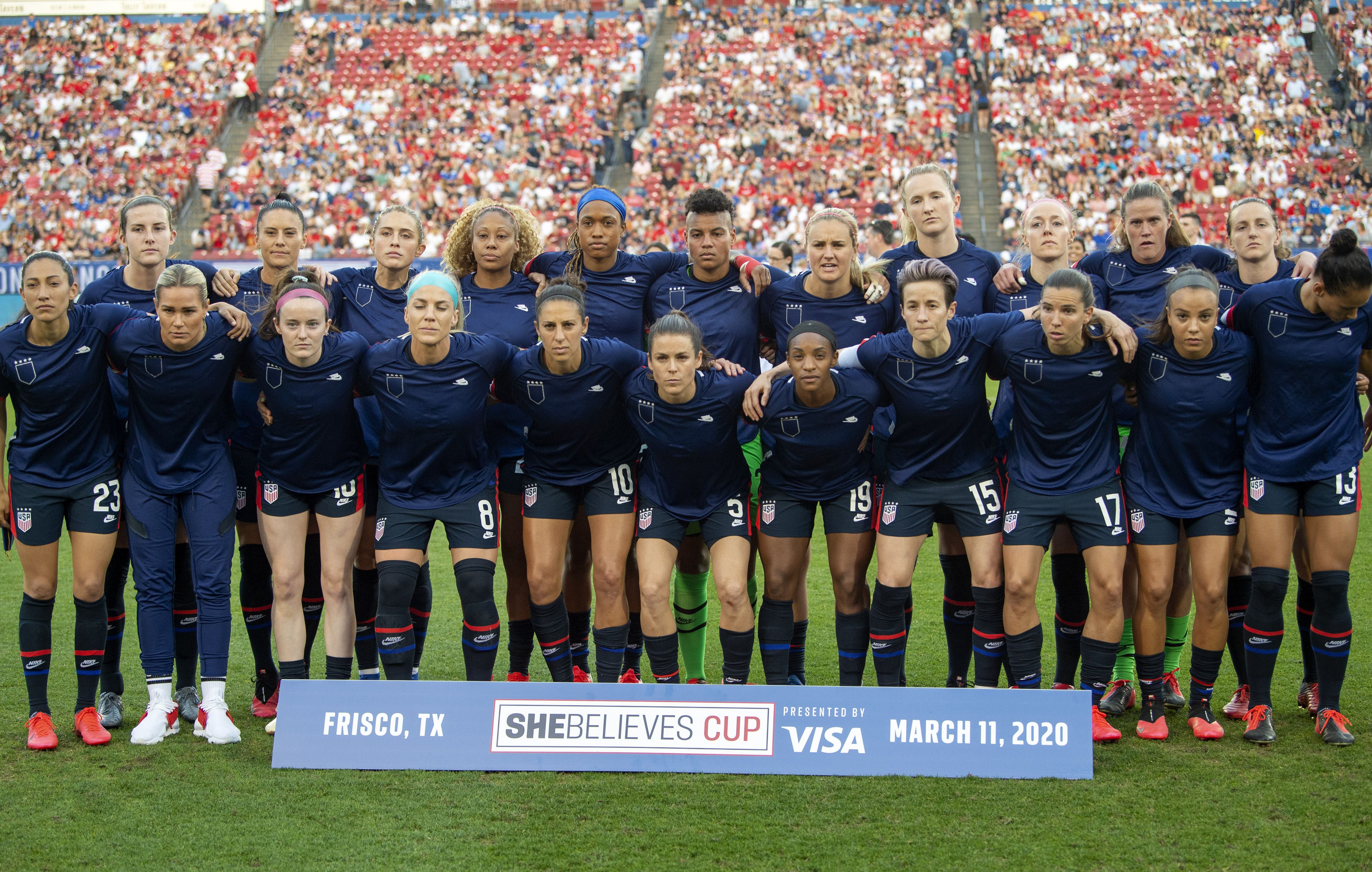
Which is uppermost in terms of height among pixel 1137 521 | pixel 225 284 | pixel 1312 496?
pixel 225 284

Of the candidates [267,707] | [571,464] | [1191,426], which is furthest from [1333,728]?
[267,707]

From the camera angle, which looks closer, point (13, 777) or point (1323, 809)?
point (1323, 809)

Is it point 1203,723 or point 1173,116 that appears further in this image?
point 1173,116

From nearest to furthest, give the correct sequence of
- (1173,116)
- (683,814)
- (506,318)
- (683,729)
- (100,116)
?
1. (683,814)
2. (683,729)
3. (506,318)
4. (1173,116)
5. (100,116)

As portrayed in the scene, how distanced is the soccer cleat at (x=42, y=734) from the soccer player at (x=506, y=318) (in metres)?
1.90

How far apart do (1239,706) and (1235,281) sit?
1980 mm

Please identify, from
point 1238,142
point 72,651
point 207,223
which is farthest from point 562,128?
point 72,651

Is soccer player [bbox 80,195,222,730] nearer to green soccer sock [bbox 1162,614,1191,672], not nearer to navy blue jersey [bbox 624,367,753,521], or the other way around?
navy blue jersey [bbox 624,367,753,521]

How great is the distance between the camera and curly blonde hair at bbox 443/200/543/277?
19.3 feet

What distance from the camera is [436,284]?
5207mm

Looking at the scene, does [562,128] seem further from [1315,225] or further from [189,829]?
[189,829]

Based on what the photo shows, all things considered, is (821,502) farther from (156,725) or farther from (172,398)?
(156,725)

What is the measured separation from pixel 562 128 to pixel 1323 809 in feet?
78.1

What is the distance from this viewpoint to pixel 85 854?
156 inches
